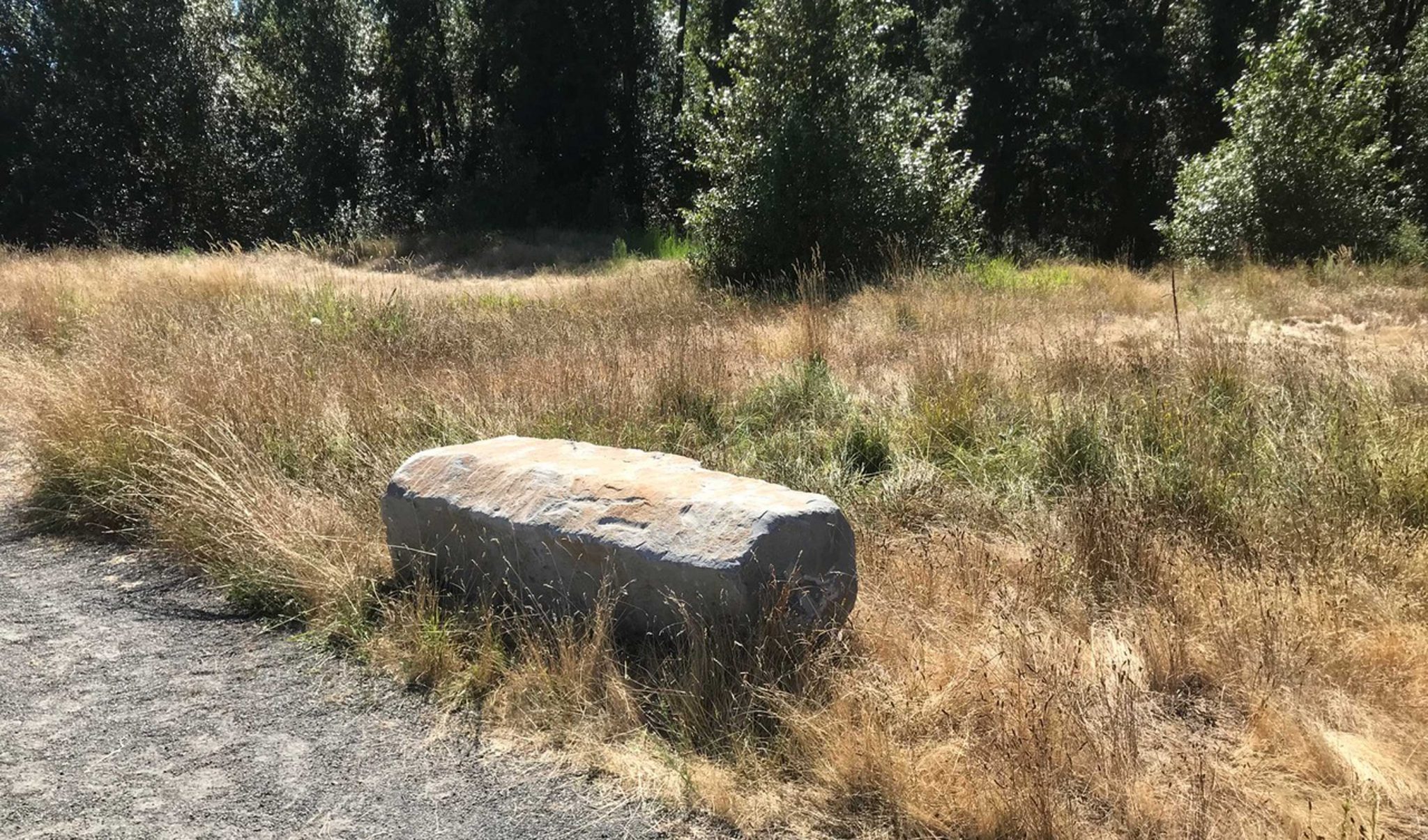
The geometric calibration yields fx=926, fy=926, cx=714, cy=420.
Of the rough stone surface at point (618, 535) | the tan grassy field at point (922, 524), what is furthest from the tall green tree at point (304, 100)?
the rough stone surface at point (618, 535)

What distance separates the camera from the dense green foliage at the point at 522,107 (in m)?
22.6

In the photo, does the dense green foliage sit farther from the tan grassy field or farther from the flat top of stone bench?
the flat top of stone bench

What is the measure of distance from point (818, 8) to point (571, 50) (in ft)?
46.1

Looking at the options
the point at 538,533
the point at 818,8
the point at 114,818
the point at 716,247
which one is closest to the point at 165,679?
the point at 114,818

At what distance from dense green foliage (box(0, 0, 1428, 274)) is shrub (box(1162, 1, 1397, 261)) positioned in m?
3.45

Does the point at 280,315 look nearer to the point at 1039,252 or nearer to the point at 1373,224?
the point at 1039,252

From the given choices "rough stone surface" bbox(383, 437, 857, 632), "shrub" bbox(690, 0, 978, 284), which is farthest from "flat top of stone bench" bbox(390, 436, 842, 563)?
"shrub" bbox(690, 0, 978, 284)

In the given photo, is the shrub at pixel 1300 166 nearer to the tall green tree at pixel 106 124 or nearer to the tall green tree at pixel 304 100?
the tall green tree at pixel 304 100

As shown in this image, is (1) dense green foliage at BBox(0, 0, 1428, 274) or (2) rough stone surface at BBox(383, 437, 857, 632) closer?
(2) rough stone surface at BBox(383, 437, 857, 632)

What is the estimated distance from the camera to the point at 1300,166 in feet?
46.2

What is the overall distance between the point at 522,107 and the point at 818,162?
15352mm

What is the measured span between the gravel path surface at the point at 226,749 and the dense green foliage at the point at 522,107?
53.0ft

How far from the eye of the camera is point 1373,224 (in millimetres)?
14266

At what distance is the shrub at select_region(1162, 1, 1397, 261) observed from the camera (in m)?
14.1
